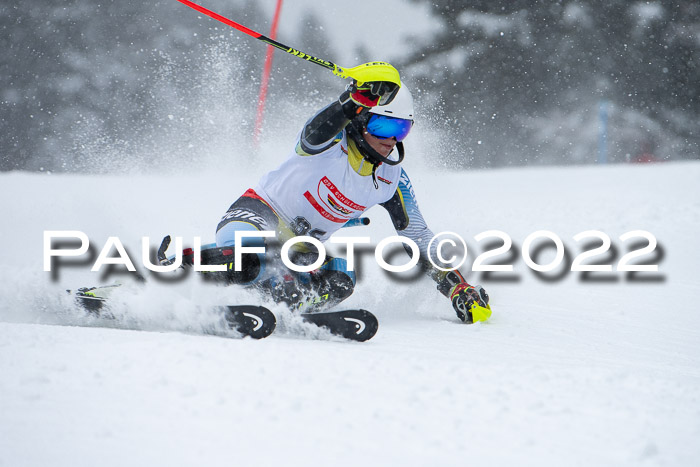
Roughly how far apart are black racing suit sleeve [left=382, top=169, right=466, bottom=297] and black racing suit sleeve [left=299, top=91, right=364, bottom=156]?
0.63 meters

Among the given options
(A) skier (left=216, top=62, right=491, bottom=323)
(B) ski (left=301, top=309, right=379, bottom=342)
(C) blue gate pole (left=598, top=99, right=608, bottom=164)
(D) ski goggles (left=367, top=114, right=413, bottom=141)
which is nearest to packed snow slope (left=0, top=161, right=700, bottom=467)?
(B) ski (left=301, top=309, right=379, bottom=342)

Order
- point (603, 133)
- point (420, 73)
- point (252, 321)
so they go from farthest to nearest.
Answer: point (420, 73) → point (603, 133) → point (252, 321)

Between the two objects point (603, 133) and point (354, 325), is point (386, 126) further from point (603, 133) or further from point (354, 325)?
point (603, 133)

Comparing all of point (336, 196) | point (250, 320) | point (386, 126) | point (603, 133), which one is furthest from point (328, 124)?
point (603, 133)

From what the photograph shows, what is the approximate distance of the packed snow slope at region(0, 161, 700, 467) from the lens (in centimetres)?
157

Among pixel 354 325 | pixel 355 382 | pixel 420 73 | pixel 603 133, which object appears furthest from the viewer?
pixel 420 73

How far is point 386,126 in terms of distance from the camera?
3.36 metres

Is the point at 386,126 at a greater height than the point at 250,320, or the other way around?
the point at 386,126

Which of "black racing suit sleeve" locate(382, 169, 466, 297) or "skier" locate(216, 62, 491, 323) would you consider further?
"black racing suit sleeve" locate(382, 169, 466, 297)

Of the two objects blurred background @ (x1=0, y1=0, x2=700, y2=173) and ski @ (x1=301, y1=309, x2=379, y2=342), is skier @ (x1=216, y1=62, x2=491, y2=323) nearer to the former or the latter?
ski @ (x1=301, y1=309, x2=379, y2=342)

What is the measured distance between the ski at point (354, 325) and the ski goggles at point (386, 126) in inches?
40.1

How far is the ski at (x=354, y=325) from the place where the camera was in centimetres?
272

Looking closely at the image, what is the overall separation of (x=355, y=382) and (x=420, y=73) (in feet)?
53.4

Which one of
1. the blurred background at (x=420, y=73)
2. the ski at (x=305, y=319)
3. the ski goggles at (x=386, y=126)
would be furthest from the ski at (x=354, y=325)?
the blurred background at (x=420, y=73)
